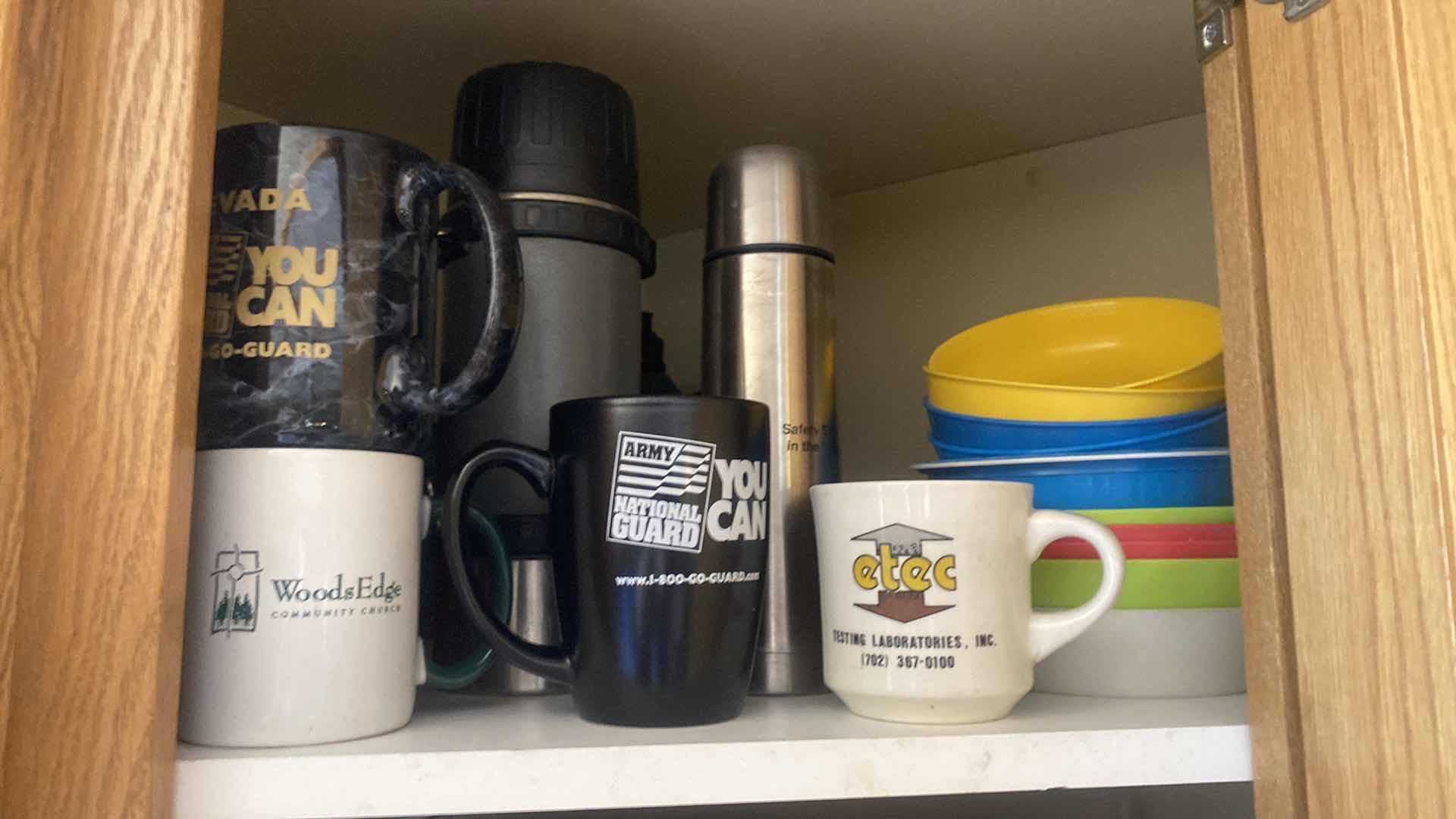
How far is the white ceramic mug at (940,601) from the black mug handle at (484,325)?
162 mm

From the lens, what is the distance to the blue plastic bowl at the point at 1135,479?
510 mm

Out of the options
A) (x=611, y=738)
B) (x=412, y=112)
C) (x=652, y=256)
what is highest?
(x=412, y=112)

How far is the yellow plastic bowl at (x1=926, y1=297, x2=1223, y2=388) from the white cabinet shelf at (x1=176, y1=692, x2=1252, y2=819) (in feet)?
0.81

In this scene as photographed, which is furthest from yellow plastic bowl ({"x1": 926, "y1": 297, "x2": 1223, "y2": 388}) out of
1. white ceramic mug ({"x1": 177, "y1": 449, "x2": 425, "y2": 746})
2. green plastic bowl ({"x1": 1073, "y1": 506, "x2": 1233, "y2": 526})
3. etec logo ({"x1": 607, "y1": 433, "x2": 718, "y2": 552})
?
white ceramic mug ({"x1": 177, "y1": 449, "x2": 425, "y2": 746})

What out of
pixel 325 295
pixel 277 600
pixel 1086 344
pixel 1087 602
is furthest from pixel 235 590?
pixel 1086 344

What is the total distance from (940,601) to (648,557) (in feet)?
0.41

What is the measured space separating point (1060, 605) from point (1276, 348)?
0.18 metres

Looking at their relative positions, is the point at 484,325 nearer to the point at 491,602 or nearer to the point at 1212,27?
the point at 491,602

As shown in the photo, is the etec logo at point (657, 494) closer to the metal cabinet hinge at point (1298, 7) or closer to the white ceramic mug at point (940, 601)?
the white ceramic mug at point (940, 601)

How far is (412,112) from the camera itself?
0.69 m

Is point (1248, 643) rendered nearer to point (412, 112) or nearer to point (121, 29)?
point (121, 29)

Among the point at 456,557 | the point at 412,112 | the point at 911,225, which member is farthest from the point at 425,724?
the point at 911,225

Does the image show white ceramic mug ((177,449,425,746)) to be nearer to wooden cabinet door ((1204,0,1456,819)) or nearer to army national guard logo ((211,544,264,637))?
army national guard logo ((211,544,264,637))

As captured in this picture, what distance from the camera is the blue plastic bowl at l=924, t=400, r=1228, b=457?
52 cm
